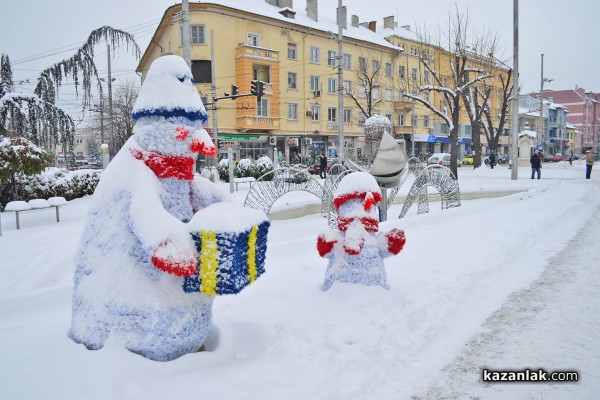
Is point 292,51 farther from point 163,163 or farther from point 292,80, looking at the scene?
point 163,163

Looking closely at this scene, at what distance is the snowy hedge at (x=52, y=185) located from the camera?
10.9m

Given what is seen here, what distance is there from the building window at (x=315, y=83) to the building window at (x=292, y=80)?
1619 mm

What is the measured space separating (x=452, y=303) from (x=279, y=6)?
3343 centimetres

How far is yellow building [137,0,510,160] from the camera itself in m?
28.6

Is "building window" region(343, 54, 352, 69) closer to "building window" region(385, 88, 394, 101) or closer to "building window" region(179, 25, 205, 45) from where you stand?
"building window" region(385, 88, 394, 101)

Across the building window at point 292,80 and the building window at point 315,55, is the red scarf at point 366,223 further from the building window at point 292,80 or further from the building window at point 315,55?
the building window at point 315,55

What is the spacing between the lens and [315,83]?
115 feet

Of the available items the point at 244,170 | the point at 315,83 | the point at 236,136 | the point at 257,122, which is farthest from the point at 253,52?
the point at 244,170

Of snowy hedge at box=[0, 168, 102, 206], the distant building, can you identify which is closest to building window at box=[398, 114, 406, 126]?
snowy hedge at box=[0, 168, 102, 206]

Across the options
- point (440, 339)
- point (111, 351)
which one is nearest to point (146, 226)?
point (111, 351)

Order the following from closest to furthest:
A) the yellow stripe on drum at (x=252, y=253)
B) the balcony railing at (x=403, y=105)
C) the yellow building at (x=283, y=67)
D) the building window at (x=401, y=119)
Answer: the yellow stripe on drum at (x=252, y=253) < the yellow building at (x=283, y=67) < the balcony railing at (x=403, y=105) < the building window at (x=401, y=119)

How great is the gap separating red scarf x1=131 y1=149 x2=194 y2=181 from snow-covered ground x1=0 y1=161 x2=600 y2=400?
1194mm

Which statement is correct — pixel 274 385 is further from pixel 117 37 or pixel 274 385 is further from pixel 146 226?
pixel 117 37

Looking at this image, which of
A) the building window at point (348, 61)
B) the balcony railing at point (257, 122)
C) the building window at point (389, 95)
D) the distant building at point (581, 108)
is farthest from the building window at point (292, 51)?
the distant building at point (581, 108)
